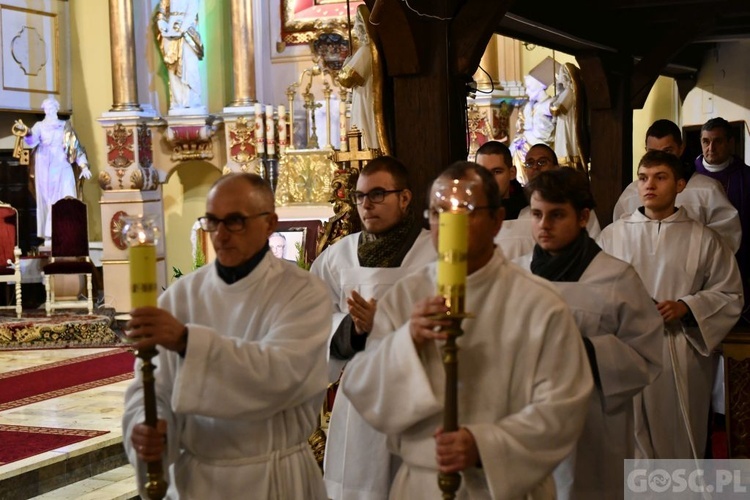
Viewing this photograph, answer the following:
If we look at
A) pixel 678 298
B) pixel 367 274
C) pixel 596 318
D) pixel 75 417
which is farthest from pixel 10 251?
pixel 596 318

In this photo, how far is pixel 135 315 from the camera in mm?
2480

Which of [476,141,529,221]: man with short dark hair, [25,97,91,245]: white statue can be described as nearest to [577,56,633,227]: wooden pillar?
[476,141,529,221]: man with short dark hair

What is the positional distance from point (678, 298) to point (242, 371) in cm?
260

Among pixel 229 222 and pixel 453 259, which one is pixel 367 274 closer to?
pixel 229 222

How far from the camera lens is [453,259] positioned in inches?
89.9

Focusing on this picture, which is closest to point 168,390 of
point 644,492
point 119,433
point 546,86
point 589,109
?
point 644,492

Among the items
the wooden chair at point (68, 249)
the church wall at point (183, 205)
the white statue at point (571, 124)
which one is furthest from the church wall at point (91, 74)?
the white statue at point (571, 124)

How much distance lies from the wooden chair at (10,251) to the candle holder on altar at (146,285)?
9536 mm

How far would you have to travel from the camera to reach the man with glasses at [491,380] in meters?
2.52

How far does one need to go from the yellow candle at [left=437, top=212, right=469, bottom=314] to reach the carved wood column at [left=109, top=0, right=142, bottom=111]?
10891 mm

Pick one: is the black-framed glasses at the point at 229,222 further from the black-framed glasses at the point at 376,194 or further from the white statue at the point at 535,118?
the white statue at the point at 535,118

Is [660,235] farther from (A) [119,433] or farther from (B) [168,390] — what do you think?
(A) [119,433]

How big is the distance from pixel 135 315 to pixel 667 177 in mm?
2838

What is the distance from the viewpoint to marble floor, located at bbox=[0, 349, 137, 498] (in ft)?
19.3
